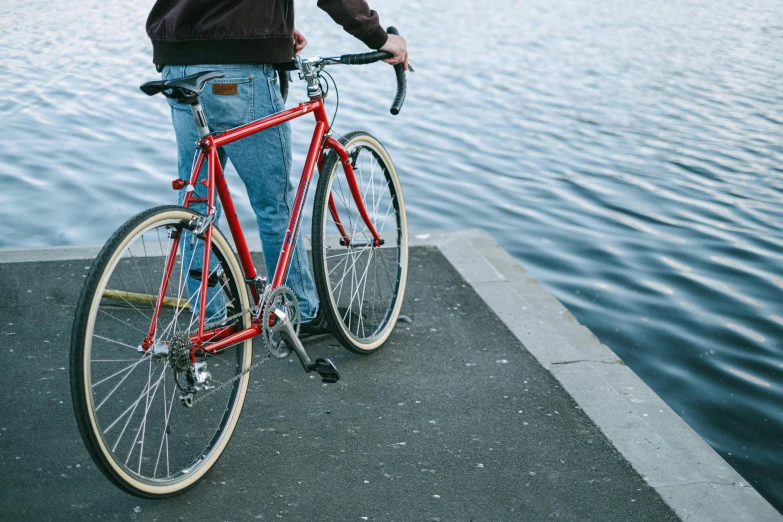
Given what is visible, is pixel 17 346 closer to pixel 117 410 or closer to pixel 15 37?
pixel 117 410

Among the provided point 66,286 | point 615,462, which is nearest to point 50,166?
point 66,286

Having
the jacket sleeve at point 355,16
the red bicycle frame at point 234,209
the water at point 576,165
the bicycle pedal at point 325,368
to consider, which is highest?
the jacket sleeve at point 355,16

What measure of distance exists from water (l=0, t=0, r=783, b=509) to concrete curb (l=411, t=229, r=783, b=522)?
0.75 m

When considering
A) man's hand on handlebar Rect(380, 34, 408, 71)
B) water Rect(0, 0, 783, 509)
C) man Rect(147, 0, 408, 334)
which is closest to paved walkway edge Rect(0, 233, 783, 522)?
water Rect(0, 0, 783, 509)

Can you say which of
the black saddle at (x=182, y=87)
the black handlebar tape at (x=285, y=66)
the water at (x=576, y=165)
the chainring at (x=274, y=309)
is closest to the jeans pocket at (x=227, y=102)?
the black handlebar tape at (x=285, y=66)

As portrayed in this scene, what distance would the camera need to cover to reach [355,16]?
381cm

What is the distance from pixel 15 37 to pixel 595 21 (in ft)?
41.5

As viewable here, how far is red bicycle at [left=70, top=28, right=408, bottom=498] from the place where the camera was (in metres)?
2.89

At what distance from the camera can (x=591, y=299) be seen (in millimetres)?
6430

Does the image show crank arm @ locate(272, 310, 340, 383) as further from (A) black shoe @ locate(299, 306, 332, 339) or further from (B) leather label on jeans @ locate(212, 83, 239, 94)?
(B) leather label on jeans @ locate(212, 83, 239, 94)

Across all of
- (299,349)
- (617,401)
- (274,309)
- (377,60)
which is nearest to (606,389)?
(617,401)

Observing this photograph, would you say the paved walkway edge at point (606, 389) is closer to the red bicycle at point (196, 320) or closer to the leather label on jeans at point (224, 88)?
the red bicycle at point (196, 320)

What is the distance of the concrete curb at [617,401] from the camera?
3.38 m

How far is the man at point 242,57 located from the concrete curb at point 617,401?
4.54 feet
